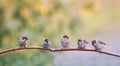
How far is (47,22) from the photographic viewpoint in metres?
2.02

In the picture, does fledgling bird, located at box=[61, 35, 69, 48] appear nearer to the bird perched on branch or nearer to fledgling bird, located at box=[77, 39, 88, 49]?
fledgling bird, located at box=[77, 39, 88, 49]

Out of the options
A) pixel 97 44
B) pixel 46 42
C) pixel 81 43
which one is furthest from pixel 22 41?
pixel 97 44

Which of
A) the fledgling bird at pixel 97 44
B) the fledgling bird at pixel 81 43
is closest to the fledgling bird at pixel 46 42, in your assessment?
the fledgling bird at pixel 81 43

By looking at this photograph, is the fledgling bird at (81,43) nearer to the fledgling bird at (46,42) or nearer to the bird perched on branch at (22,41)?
the fledgling bird at (46,42)

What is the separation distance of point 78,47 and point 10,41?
48 cm

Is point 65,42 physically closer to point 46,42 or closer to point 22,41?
point 46,42

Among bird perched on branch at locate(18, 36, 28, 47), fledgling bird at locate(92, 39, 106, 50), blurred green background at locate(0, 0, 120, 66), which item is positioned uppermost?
blurred green background at locate(0, 0, 120, 66)

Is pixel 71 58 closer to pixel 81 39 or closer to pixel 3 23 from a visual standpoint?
pixel 81 39

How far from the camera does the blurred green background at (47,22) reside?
6.49 ft

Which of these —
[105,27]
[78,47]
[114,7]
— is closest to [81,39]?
[78,47]

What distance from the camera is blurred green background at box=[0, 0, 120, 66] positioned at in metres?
1.98

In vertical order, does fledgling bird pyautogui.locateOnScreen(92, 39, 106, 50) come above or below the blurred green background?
below

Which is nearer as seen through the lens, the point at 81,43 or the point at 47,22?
the point at 81,43

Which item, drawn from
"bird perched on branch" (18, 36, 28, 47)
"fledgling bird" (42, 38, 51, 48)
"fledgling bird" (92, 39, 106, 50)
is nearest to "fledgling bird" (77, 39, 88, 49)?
"fledgling bird" (92, 39, 106, 50)
